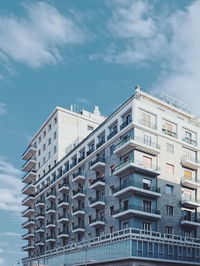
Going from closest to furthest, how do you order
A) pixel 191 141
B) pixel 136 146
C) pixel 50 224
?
1. pixel 136 146
2. pixel 191 141
3. pixel 50 224

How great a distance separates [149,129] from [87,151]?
13.6 metres

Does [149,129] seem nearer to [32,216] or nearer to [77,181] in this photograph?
[77,181]

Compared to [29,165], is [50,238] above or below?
below

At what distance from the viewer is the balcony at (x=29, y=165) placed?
9026 cm

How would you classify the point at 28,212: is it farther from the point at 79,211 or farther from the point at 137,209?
the point at 137,209

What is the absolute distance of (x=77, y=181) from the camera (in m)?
64.6

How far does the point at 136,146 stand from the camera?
167 feet

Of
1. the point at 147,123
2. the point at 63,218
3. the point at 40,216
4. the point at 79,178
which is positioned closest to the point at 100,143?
the point at 79,178

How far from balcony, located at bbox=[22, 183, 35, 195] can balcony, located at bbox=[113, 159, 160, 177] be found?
1509 inches

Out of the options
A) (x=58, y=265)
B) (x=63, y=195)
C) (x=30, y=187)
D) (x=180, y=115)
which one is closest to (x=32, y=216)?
(x=30, y=187)

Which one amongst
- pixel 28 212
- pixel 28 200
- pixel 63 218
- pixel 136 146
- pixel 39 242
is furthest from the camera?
pixel 28 200

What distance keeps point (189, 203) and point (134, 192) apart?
9.11m

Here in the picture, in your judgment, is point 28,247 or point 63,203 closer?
point 63,203

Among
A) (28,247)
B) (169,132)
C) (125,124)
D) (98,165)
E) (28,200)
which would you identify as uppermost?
(125,124)
